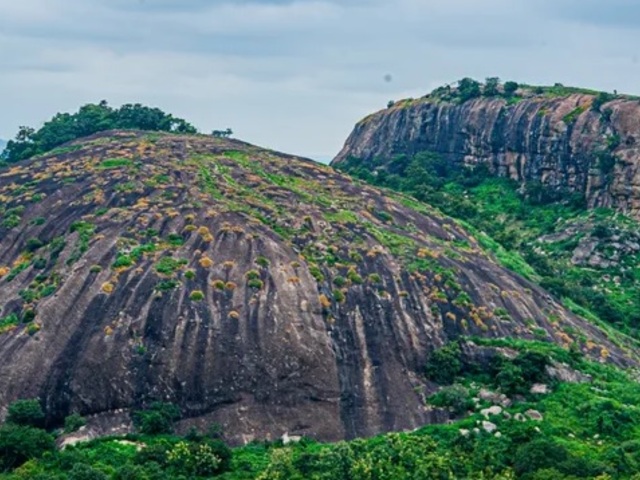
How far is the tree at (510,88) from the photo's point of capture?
118 metres

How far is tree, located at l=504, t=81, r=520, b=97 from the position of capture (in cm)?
11825

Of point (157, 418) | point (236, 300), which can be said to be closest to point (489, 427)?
point (236, 300)

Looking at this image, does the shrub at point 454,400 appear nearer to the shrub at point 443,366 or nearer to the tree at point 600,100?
the shrub at point 443,366

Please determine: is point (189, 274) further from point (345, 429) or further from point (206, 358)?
point (345, 429)

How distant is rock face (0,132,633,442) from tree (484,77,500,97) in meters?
46.4

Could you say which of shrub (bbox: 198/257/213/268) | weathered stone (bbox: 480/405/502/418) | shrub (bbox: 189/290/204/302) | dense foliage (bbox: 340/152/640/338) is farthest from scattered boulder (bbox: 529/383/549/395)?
shrub (bbox: 198/257/213/268)

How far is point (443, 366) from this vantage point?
56906mm

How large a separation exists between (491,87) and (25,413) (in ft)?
282

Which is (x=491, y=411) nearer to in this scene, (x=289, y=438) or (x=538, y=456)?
(x=538, y=456)

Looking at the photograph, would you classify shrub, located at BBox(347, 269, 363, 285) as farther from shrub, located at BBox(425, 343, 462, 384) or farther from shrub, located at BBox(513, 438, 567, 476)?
shrub, located at BBox(513, 438, 567, 476)

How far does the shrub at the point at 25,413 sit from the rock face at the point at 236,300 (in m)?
1.07

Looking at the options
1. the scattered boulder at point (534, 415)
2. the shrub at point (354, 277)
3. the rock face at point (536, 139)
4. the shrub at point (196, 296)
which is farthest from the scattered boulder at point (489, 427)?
the rock face at point (536, 139)

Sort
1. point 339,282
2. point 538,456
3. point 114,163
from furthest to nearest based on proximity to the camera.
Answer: point 114,163
point 339,282
point 538,456

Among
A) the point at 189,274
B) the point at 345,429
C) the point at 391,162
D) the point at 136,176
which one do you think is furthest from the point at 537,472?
the point at 391,162
